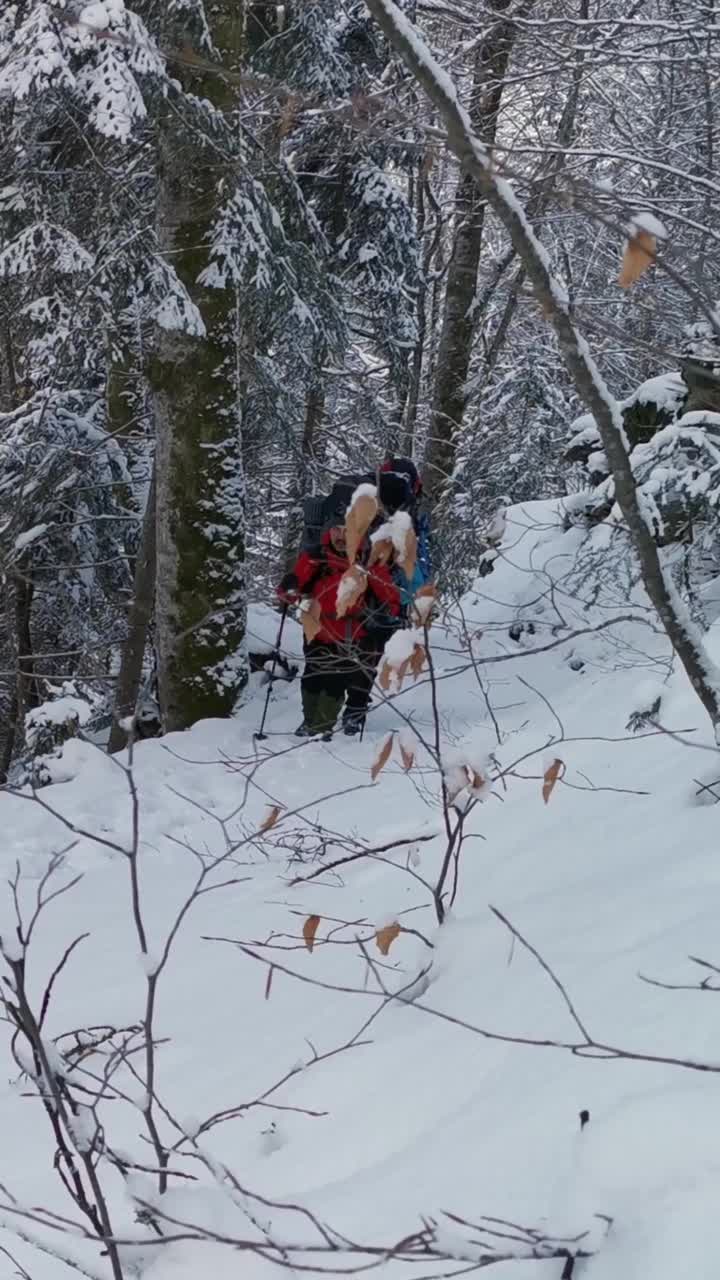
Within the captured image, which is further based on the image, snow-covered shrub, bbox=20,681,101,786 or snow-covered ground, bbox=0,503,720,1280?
snow-covered shrub, bbox=20,681,101,786

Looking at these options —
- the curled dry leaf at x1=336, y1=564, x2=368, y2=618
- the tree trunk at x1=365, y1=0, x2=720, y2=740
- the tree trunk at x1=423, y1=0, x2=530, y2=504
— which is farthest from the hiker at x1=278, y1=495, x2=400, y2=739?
the tree trunk at x1=365, y1=0, x2=720, y2=740

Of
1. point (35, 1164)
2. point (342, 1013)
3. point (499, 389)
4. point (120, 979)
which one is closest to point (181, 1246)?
point (35, 1164)

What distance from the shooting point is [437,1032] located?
2174 millimetres

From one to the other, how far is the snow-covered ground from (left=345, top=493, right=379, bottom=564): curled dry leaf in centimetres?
42

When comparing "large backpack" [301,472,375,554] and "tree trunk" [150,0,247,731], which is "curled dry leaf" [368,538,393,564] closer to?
"large backpack" [301,472,375,554]

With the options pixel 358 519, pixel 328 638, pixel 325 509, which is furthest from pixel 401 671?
pixel 325 509

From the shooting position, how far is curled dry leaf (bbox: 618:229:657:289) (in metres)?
1.26

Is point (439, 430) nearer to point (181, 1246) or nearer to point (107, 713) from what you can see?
point (107, 713)

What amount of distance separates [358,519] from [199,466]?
5.58m

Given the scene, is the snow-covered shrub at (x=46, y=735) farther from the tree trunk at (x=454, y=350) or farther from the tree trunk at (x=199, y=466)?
the tree trunk at (x=454, y=350)

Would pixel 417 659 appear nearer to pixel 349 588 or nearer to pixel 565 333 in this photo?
pixel 349 588

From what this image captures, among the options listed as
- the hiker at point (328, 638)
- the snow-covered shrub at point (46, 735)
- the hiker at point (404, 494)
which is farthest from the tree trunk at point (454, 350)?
the snow-covered shrub at point (46, 735)

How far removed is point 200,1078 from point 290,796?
384cm

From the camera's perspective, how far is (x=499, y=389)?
1479 cm
